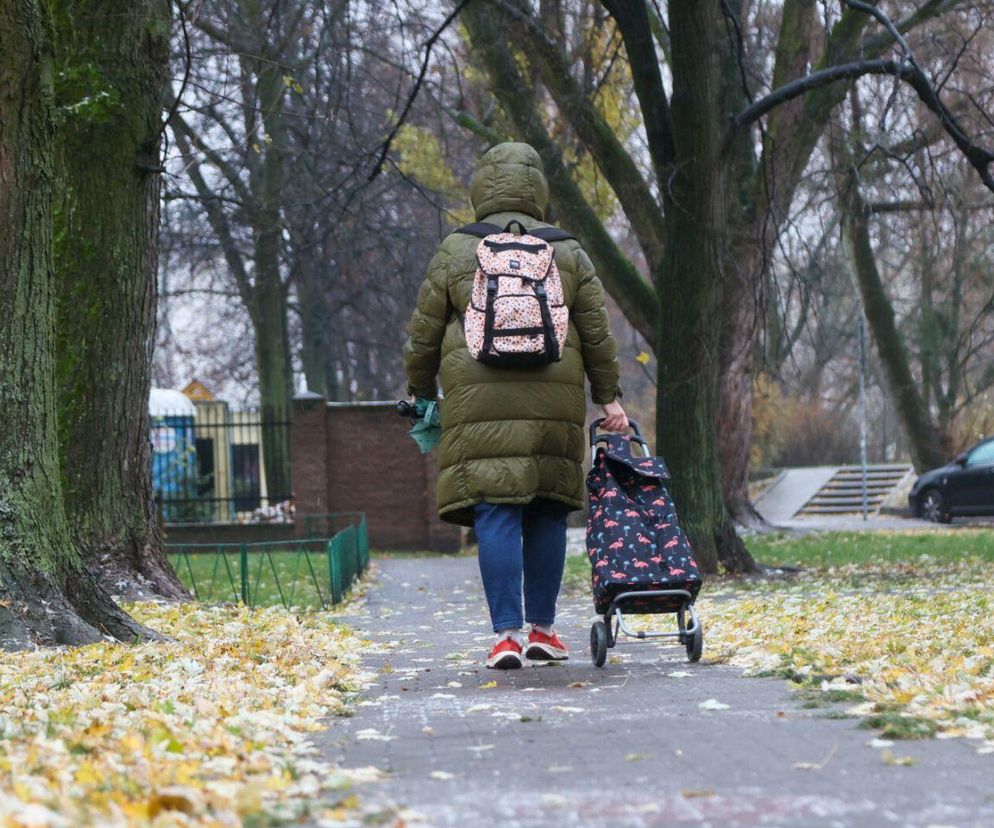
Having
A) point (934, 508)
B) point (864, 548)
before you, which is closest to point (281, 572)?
point (864, 548)

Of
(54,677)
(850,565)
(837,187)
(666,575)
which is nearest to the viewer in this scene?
(54,677)

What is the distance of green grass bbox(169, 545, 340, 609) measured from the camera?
12.1 meters

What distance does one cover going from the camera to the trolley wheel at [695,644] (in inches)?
255

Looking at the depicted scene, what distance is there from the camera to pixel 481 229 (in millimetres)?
6367

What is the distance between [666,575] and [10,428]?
3.06m

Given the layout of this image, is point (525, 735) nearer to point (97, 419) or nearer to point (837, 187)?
point (97, 419)

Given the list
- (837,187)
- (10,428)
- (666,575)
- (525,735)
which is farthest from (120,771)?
(837,187)

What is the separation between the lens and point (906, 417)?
101 feet

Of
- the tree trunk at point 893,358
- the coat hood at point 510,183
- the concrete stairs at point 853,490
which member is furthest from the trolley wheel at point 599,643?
the concrete stairs at point 853,490

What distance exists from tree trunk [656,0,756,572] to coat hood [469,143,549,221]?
634 cm

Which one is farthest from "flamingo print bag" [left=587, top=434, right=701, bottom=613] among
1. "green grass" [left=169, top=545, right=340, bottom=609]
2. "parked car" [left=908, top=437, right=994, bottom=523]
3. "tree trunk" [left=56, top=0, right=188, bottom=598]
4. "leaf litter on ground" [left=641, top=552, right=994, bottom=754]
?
"parked car" [left=908, top=437, right=994, bottom=523]

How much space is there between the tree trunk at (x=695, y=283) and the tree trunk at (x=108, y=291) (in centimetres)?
462

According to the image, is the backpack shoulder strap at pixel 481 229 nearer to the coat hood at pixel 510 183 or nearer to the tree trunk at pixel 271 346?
the coat hood at pixel 510 183

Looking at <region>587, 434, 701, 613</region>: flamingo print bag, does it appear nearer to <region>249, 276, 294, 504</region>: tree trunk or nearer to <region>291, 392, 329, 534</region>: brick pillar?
<region>291, 392, 329, 534</region>: brick pillar
